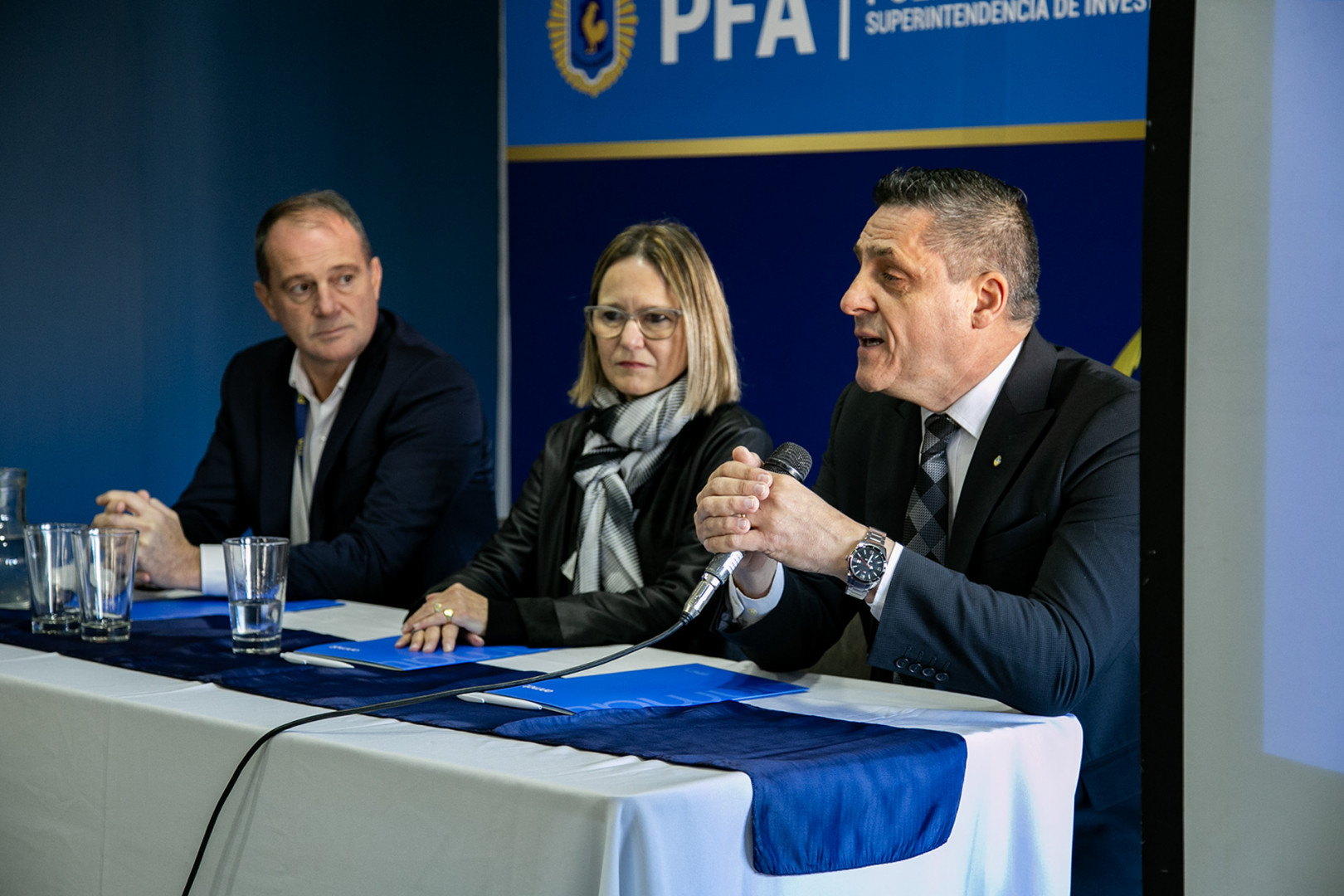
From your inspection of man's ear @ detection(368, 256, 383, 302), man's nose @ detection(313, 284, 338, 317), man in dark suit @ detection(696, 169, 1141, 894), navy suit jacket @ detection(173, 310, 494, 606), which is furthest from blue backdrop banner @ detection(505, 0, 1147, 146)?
man in dark suit @ detection(696, 169, 1141, 894)

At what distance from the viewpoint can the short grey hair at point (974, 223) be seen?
6.31ft

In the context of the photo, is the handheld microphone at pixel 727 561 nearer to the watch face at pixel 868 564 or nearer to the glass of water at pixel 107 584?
the watch face at pixel 868 564

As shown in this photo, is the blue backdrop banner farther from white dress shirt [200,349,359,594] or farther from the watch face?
the watch face

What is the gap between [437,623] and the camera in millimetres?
1951

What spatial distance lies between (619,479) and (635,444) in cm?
7

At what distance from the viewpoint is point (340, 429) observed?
116 inches

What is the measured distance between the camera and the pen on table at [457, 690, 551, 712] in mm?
1493

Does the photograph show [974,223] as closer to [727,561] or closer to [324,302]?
[727,561]

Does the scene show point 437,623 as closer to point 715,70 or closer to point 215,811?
point 215,811

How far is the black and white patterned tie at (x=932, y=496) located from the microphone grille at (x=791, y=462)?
0.98 ft

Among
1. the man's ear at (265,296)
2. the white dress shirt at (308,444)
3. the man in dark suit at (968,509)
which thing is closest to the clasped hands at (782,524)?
the man in dark suit at (968,509)

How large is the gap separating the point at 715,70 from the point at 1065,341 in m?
1.44

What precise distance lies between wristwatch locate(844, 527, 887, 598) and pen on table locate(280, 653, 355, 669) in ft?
2.27

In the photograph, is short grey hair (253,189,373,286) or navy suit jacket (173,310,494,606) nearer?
navy suit jacket (173,310,494,606)
